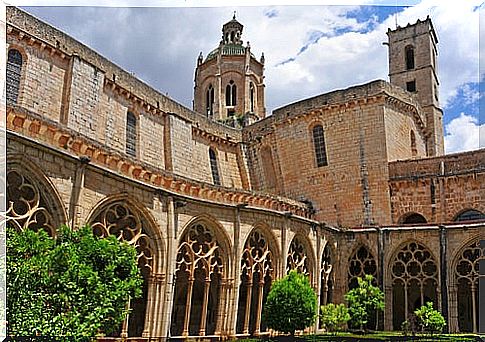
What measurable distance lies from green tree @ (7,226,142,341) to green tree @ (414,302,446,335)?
46.1ft

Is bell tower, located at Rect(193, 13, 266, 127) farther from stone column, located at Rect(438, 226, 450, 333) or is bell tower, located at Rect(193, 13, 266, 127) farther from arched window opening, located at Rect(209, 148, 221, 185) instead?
stone column, located at Rect(438, 226, 450, 333)

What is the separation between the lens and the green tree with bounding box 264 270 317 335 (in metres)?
18.0

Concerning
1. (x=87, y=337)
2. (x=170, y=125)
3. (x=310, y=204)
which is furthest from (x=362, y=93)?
(x=87, y=337)

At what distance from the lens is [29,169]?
11.7m

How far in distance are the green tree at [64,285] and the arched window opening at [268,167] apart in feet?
75.1

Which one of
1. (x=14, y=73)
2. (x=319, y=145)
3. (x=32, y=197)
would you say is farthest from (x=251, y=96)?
(x=32, y=197)

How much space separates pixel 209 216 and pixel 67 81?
8.11 meters

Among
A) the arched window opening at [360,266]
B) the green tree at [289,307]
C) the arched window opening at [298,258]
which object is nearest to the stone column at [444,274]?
the arched window opening at [360,266]

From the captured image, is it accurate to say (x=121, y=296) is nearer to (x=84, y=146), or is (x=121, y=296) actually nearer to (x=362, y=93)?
(x=84, y=146)

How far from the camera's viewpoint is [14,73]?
20.1 metres

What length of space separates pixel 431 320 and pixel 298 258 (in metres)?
5.13

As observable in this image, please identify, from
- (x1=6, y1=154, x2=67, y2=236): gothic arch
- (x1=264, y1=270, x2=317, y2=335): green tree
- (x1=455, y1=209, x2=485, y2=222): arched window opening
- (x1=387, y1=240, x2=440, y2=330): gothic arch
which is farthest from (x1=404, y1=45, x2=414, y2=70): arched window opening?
(x1=6, y1=154, x2=67, y2=236): gothic arch

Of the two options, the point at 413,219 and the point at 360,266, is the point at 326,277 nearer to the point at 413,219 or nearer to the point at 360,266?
the point at 360,266

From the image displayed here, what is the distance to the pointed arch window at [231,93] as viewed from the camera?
160 feet
